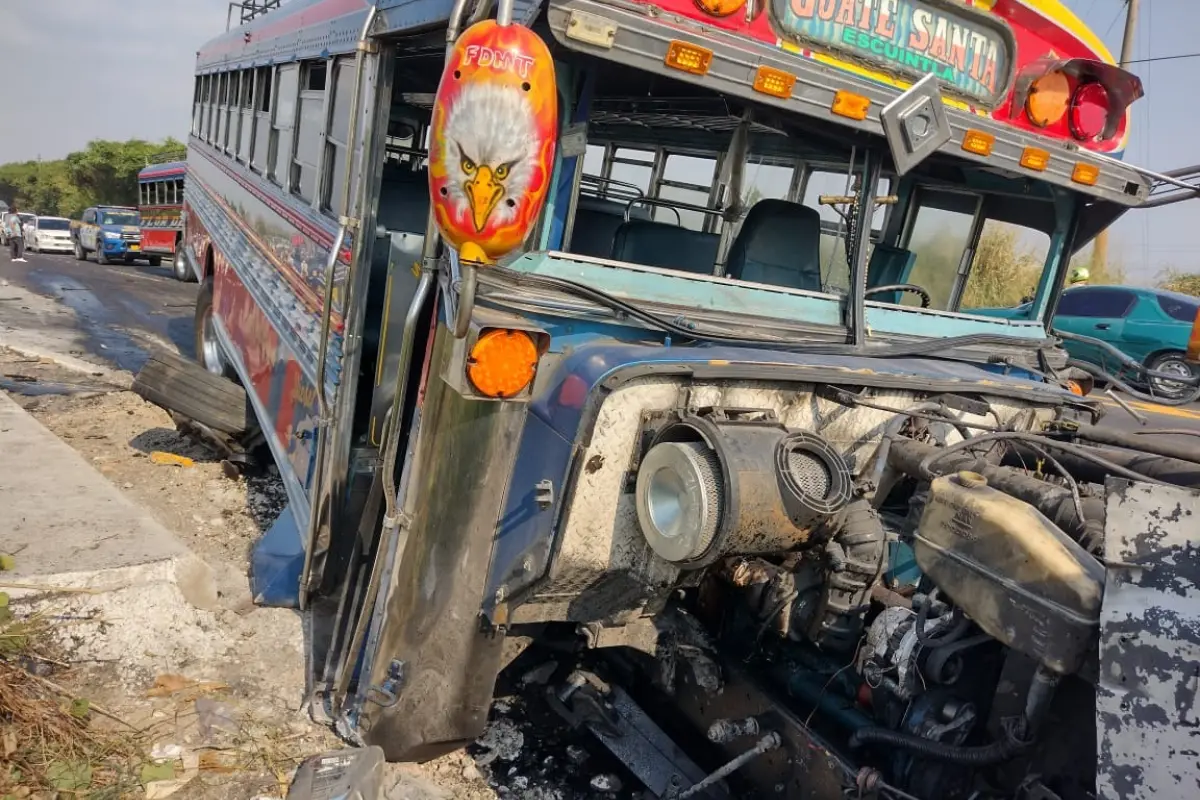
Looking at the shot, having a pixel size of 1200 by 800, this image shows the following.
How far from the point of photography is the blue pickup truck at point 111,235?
2175 centimetres

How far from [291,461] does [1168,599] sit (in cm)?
372

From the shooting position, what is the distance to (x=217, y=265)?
24.7 feet

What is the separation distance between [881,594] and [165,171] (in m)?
20.4

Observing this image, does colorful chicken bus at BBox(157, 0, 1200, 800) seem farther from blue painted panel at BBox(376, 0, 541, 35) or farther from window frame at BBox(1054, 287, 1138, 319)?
window frame at BBox(1054, 287, 1138, 319)

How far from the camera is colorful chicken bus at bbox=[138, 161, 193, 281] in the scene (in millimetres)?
19062

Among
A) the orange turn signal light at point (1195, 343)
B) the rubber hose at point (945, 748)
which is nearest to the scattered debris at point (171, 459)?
the rubber hose at point (945, 748)

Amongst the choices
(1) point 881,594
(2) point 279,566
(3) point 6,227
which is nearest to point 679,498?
(1) point 881,594

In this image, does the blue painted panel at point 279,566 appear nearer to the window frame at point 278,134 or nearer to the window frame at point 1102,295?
the window frame at point 278,134

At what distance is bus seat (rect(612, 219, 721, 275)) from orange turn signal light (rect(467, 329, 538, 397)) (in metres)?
1.57

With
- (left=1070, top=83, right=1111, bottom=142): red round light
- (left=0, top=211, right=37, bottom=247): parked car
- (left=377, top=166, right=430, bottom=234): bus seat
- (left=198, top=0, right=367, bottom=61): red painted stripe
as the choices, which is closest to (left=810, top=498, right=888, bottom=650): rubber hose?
(left=1070, top=83, right=1111, bottom=142): red round light

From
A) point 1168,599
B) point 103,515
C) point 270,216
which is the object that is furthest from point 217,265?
point 1168,599

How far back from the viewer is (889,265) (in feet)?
12.2

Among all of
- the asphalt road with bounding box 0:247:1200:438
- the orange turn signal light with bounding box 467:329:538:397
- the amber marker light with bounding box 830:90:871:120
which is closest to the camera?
the orange turn signal light with bounding box 467:329:538:397

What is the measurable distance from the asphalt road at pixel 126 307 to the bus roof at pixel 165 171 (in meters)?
2.13
